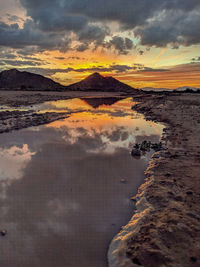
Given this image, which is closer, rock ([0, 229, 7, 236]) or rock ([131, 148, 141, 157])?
rock ([0, 229, 7, 236])

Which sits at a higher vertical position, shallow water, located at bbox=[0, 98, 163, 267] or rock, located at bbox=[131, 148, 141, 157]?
rock, located at bbox=[131, 148, 141, 157]

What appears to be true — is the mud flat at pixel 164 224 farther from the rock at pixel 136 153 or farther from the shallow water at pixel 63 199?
the rock at pixel 136 153

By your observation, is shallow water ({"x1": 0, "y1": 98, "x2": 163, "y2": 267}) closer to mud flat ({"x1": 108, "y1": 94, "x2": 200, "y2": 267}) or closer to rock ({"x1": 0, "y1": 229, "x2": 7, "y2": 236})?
rock ({"x1": 0, "y1": 229, "x2": 7, "y2": 236})

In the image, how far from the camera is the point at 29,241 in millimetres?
4473

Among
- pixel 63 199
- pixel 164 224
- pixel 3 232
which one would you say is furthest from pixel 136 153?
pixel 3 232

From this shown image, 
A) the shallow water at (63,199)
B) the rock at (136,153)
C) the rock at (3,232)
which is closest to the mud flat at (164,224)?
the shallow water at (63,199)

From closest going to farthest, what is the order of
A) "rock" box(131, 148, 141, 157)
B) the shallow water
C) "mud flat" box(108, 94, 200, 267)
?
1. "mud flat" box(108, 94, 200, 267)
2. the shallow water
3. "rock" box(131, 148, 141, 157)

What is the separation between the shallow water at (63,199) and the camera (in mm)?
4262

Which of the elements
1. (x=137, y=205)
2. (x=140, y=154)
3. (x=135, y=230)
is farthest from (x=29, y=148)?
(x=135, y=230)

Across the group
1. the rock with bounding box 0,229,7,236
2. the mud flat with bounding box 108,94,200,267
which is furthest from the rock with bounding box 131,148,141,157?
the rock with bounding box 0,229,7,236

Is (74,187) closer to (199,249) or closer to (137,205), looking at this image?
(137,205)

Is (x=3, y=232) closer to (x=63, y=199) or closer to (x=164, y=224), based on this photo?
(x=63, y=199)

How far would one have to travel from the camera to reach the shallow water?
4262mm

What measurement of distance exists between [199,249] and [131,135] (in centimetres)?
1132
